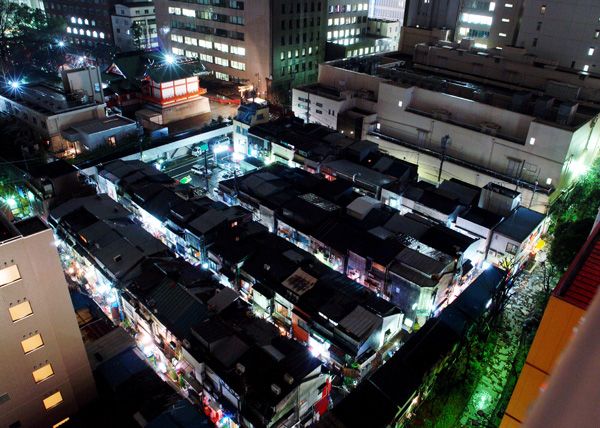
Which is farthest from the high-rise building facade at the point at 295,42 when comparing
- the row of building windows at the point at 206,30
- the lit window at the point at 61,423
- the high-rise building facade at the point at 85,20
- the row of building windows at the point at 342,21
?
the lit window at the point at 61,423

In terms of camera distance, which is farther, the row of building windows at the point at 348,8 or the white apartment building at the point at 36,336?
the row of building windows at the point at 348,8

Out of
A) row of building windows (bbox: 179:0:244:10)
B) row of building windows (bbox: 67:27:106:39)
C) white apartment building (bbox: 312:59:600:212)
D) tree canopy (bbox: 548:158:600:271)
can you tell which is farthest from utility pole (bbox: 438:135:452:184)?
row of building windows (bbox: 67:27:106:39)

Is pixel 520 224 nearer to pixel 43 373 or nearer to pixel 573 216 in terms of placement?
pixel 573 216

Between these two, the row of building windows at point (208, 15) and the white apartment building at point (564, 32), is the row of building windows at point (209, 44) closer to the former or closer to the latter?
the row of building windows at point (208, 15)

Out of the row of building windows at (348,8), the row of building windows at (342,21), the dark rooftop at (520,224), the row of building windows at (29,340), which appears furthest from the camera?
the row of building windows at (342,21)

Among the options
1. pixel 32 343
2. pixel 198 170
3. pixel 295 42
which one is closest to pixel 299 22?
pixel 295 42

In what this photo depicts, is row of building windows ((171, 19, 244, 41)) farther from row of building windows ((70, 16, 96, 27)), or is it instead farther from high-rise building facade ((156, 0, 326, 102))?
row of building windows ((70, 16, 96, 27))

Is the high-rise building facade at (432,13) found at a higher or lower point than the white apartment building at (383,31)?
higher
